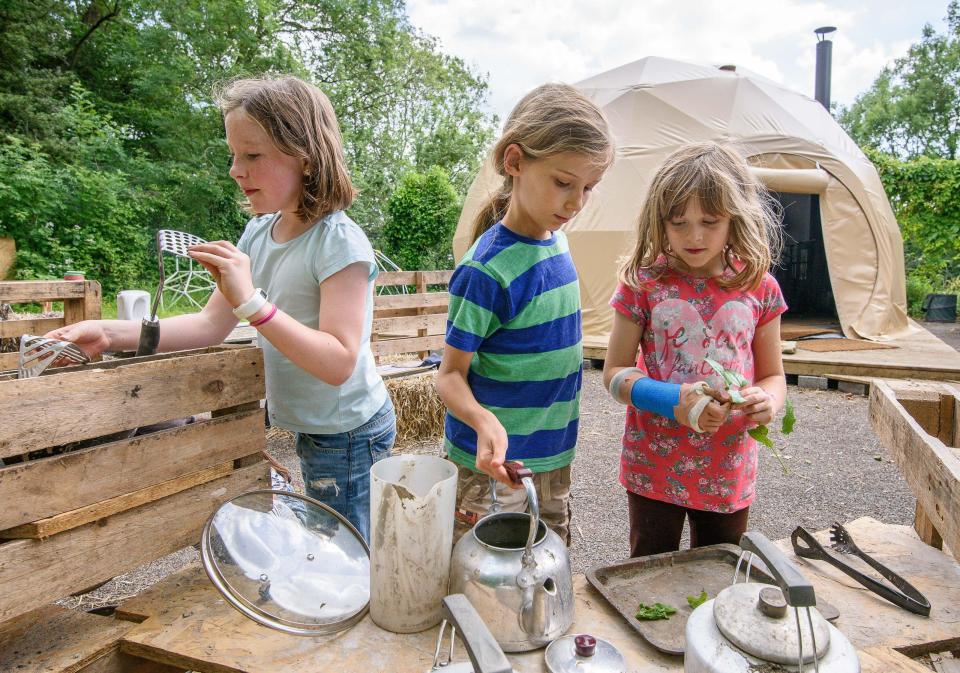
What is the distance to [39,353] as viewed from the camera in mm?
1228

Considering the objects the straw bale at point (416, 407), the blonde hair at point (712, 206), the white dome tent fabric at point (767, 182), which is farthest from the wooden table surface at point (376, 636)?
the white dome tent fabric at point (767, 182)

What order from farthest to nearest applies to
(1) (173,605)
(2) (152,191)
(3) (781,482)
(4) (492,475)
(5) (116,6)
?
(5) (116,6) < (2) (152,191) < (3) (781,482) < (1) (173,605) < (4) (492,475)

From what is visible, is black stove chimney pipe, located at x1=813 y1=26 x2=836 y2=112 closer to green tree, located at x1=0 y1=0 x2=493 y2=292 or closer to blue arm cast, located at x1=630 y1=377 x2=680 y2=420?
green tree, located at x1=0 y1=0 x2=493 y2=292

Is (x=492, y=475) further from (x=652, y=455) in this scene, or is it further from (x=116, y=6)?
(x=116, y=6)

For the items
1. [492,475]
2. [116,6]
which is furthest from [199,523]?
[116,6]

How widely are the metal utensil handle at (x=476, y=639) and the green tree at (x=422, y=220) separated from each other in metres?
14.6

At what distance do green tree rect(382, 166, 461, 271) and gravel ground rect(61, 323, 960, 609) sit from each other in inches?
398

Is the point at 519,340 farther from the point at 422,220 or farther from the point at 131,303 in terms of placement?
the point at 422,220

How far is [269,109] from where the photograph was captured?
4.60ft

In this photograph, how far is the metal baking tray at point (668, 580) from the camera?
3.98 ft

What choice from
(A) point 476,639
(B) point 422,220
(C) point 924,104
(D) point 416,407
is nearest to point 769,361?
(A) point 476,639

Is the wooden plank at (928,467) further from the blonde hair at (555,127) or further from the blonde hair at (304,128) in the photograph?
the blonde hair at (304,128)

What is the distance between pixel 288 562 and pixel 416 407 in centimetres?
373

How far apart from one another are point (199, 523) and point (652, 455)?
1.14 m
